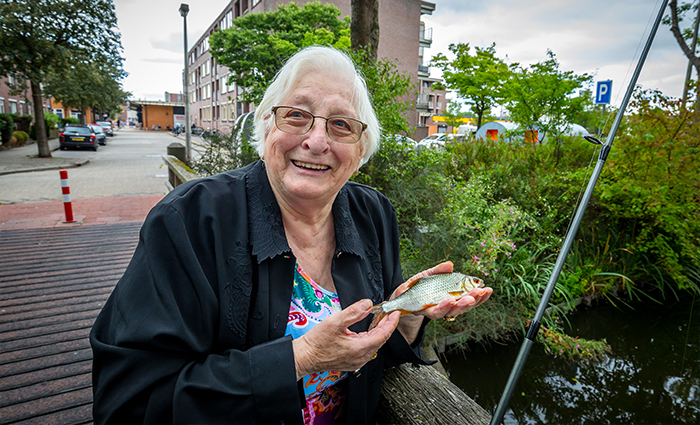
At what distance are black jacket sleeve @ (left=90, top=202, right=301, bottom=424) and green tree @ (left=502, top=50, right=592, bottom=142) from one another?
28.3 feet

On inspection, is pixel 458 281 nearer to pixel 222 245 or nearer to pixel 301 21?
pixel 222 245

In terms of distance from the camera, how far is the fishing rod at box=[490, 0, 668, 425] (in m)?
1.70

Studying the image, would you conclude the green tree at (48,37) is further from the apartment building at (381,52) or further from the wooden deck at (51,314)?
the wooden deck at (51,314)

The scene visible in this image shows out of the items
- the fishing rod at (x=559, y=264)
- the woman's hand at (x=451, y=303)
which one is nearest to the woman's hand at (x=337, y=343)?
the woman's hand at (x=451, y=303)

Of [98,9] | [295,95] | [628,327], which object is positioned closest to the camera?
[295,95]

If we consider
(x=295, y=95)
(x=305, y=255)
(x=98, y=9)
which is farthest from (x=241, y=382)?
(x=98, y=9)

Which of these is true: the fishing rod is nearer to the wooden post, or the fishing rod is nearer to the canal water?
the wooden post

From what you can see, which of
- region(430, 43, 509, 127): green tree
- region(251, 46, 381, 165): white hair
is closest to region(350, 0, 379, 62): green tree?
region(251, 46, 381, 165): white hair

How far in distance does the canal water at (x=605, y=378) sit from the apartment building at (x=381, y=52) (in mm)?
21753

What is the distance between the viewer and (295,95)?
5.27 feet

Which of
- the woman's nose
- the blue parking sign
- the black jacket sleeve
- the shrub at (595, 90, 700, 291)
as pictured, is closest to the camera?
the black jacket sleeve

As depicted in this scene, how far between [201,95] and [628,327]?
6479cm

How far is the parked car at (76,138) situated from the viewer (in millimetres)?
24172

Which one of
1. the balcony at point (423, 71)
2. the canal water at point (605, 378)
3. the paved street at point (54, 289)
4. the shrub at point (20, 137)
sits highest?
the balcony at point (423, 71)
